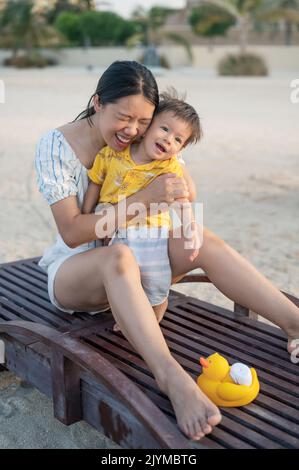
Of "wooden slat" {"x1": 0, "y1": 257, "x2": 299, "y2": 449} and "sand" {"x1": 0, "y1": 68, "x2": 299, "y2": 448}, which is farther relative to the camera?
"sand" {"x1": 0, "y1": 68, "x2": 299, "y2": 448}

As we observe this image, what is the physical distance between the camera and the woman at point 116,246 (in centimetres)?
244

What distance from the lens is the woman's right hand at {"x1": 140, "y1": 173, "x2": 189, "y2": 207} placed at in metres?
2.67

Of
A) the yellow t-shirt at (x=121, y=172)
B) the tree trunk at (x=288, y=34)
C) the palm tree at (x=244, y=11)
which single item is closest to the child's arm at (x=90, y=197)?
the yellow t-shirt at (x=121, y=172)

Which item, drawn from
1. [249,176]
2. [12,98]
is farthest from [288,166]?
[12,98]

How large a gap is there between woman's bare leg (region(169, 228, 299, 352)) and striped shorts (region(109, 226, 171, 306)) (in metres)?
0.05

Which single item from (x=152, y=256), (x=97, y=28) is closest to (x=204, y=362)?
(x=152, y=256)

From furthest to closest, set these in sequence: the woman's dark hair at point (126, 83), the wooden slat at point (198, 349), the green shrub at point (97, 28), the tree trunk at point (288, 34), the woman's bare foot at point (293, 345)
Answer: the tree trunk at point (288, 34)
the green shrub at point (97, 28)
the woman's bare foot at point (293, 345)
the woman's dark hair at point (126, 83)
the wooden slat at point (198, 349)

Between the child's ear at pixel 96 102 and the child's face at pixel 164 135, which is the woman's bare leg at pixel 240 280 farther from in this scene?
the child's ear at pixel 96 102

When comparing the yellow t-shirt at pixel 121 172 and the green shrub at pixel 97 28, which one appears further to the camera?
the green shrub at pixel 97 28

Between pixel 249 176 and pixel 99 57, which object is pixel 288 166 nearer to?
pixel 249 176

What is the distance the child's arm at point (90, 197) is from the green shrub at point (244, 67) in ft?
91.1

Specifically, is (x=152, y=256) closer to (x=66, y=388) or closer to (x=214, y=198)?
(x=66, y=388)

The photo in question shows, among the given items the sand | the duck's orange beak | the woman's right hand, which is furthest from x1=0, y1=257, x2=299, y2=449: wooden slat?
the woman's right hand
